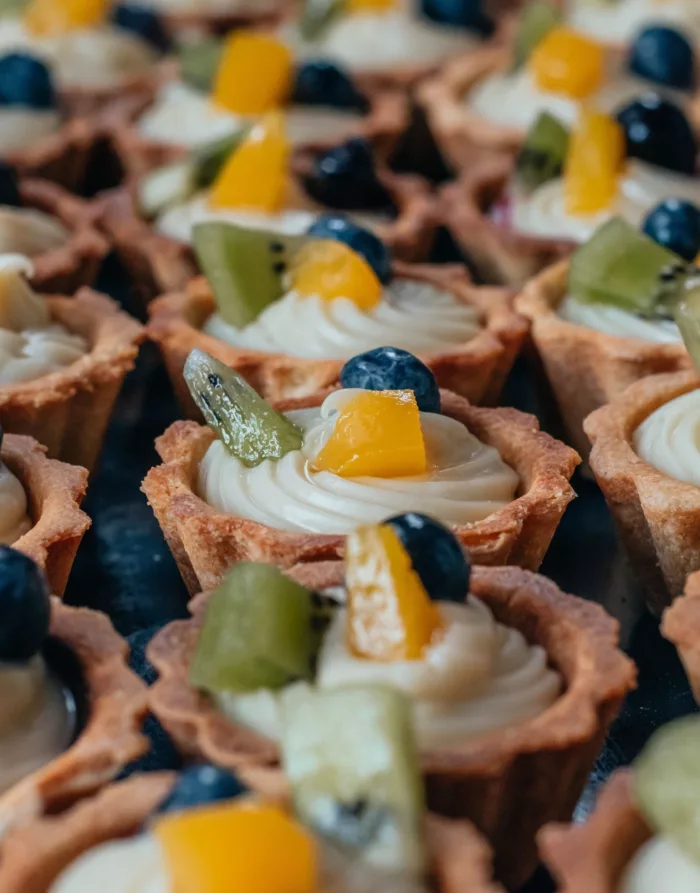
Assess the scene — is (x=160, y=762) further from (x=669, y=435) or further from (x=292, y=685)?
(x=669, y=435)

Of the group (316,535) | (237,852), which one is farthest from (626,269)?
(237,852)

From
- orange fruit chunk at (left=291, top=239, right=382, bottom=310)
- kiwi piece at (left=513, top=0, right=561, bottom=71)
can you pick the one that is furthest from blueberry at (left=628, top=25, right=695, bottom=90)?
orange fruit chunk at (left=291, top=239, right=382, bottom=310)

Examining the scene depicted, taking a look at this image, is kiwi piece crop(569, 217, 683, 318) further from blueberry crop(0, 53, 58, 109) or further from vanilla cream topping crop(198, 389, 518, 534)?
blueberry crop(0, 53, 58, 109)

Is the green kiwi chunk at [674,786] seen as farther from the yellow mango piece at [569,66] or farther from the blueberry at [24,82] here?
the blueberry at [24,82]

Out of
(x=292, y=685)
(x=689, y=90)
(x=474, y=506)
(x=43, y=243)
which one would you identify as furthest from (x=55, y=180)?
(x=292, y=685)

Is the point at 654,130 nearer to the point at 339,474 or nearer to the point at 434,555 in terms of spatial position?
the point at 339,474

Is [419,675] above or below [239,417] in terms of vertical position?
above

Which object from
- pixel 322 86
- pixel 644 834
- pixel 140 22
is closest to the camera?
pixel 644 834
